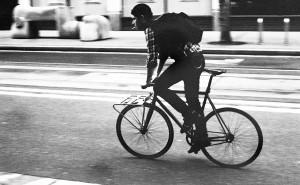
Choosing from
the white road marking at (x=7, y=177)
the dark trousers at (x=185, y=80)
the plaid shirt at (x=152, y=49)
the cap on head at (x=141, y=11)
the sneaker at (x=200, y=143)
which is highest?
the cap on head at (x=141, y=11)

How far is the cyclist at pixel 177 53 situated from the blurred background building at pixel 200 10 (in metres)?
14.9

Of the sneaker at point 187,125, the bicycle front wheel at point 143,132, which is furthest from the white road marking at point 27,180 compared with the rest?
the sneaker at point 187,125

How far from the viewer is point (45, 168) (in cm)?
555

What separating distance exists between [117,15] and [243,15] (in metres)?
5.32

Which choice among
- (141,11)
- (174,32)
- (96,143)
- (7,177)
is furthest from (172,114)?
(7,177)

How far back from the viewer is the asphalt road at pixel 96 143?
5.26 metres

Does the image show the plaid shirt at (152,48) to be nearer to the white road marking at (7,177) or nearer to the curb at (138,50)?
the white road marking at (7,177)

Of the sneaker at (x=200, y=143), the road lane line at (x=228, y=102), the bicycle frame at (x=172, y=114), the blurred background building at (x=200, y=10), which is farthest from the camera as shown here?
the blurred background building at (x=200, y=10)

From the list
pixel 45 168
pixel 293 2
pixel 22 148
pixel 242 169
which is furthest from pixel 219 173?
pixel 293 2

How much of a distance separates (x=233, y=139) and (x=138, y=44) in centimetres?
1161

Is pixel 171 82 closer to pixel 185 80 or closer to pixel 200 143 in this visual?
pixel 185 80

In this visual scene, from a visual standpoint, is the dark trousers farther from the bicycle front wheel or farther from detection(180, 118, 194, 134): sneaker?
the bicycle front wheel

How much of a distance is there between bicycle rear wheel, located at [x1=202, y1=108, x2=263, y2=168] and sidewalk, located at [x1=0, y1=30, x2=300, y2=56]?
31.1 feet

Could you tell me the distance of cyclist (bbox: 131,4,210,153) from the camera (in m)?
5.12
